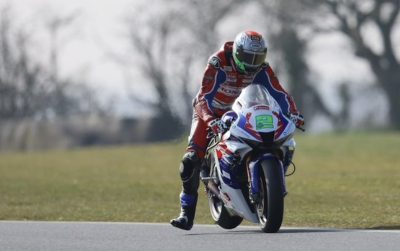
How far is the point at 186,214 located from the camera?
11219 millimetres

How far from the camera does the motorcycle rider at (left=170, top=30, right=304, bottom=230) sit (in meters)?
10.9

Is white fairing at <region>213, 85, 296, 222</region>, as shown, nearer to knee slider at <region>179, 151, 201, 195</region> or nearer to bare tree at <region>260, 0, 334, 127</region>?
knee slider at <region>179, 151, 201, 195</region>

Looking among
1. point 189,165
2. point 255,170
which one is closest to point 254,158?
point 255,170

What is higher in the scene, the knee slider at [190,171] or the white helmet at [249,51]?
the white helmet at [249,51]

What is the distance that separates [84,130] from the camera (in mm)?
44281

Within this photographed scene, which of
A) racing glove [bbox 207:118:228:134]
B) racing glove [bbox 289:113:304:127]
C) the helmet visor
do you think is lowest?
racing glove [bbox 207:118:228:134]

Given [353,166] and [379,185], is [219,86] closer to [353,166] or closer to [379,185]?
[379,185]

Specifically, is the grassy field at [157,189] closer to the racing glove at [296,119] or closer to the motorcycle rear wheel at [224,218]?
the motorcycle rear wheel at [224,218]

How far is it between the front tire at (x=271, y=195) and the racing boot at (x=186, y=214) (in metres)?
1.02

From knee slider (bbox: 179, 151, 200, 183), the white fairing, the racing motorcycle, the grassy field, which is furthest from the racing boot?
the grassy field

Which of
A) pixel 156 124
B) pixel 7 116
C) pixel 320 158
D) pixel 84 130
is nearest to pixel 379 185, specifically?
pixel 320 158

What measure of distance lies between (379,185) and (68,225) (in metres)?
7.23

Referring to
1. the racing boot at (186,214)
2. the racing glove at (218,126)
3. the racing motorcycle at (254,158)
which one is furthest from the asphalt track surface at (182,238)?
the racing glove at (218,126)

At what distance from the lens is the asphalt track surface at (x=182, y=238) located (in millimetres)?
9383
